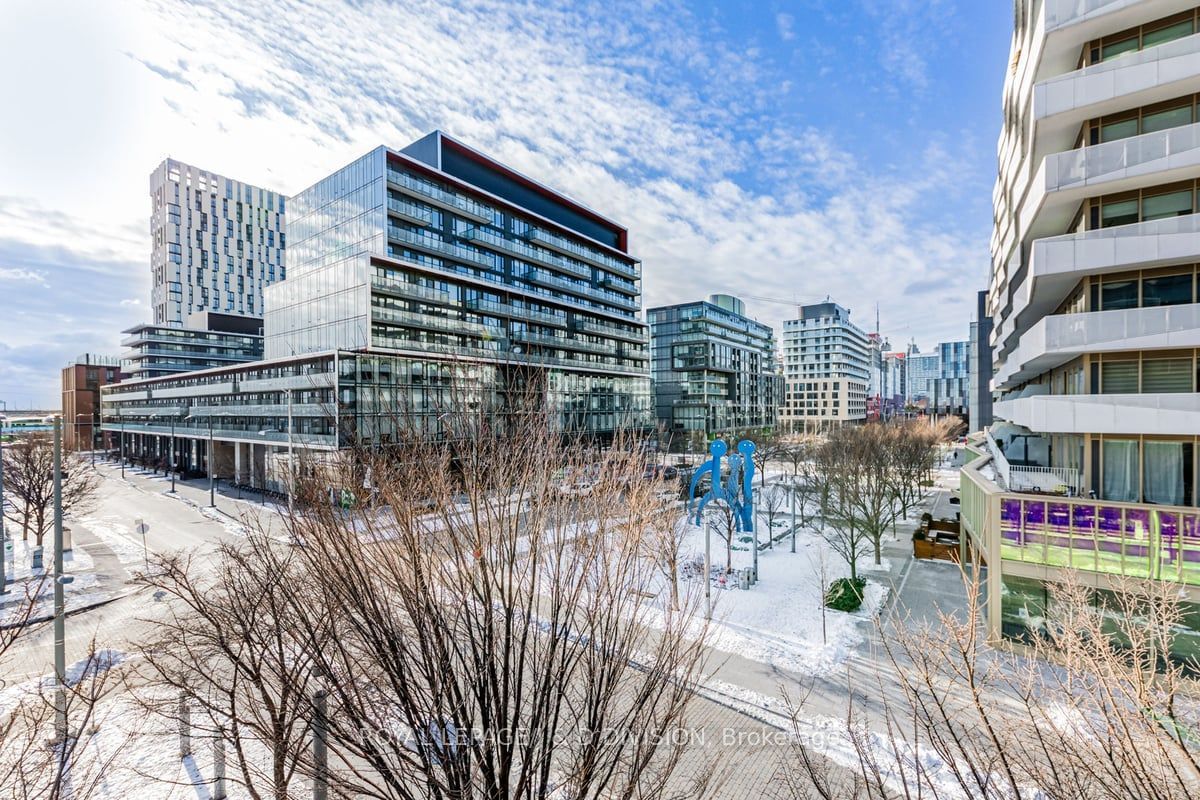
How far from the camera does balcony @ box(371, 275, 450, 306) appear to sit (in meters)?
42.3

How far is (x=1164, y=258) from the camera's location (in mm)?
13703

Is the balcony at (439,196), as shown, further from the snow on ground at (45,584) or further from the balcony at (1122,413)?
the balcony at (1122,413)

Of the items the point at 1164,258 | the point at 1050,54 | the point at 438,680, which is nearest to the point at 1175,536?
the point at 1164,258

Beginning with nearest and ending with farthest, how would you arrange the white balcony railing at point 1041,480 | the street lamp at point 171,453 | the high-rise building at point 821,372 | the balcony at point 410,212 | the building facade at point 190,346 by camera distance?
the white balcony railing at point 1041,480, the balcony at point 410,212, the street lamp at point 171,453, the building facade at point 190,346, the high-rise building at point 821,372

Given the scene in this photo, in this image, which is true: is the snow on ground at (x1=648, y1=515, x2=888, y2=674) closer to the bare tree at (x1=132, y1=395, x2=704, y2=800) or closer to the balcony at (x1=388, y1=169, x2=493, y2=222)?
the bare tree at (x1=132, y1=395, x2=704, y2=800)

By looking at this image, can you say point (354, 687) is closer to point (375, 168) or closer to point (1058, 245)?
point (1058, 245)

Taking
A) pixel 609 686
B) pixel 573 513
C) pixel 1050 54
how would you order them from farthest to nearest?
1. pixel 1050 54
2. pixel 573 513
3. pixel 609 686

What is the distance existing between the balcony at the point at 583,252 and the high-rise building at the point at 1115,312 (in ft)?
160

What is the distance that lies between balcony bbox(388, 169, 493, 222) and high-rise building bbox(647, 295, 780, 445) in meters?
43.3

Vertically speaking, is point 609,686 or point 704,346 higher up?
point 704,346

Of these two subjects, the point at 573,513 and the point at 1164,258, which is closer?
the point at 573,513

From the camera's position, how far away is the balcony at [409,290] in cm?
4231

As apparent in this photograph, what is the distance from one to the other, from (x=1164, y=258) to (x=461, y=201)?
5026cm

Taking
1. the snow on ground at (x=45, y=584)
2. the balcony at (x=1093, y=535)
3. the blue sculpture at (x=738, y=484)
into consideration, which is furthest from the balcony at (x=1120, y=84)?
the snow on ground at (x=45, y=584)
